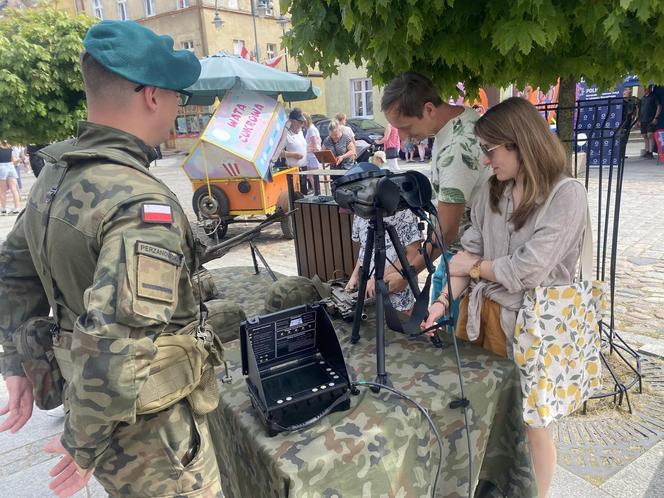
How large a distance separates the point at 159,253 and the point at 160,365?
11.5 inches

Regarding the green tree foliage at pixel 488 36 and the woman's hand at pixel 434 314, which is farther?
the woman's hand at pixel 434 314

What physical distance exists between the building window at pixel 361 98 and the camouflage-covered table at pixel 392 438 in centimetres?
2538

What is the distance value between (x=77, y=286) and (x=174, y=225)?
297mm

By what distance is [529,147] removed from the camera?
1.66 metres

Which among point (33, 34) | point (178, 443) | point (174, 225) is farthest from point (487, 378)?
point (33, 34)

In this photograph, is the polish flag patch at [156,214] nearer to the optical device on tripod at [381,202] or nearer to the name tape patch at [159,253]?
the name tape patch at [159,253]

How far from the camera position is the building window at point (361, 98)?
25913mm

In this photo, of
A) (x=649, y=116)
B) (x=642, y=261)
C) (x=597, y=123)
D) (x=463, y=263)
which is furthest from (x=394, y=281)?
(x=649, y=116)

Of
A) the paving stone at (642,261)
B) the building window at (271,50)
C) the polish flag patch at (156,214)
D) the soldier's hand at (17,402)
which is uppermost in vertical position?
the building window at (271,50)

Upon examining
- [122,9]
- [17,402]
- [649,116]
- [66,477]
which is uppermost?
[122,9]

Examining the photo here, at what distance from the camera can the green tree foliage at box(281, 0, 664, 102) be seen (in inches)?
58.0

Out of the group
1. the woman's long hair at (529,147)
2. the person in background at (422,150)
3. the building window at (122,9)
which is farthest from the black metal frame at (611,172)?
the building window at (122,9)

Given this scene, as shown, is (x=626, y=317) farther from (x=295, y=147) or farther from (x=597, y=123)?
(x=295, y=147)

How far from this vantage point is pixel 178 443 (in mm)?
1266
